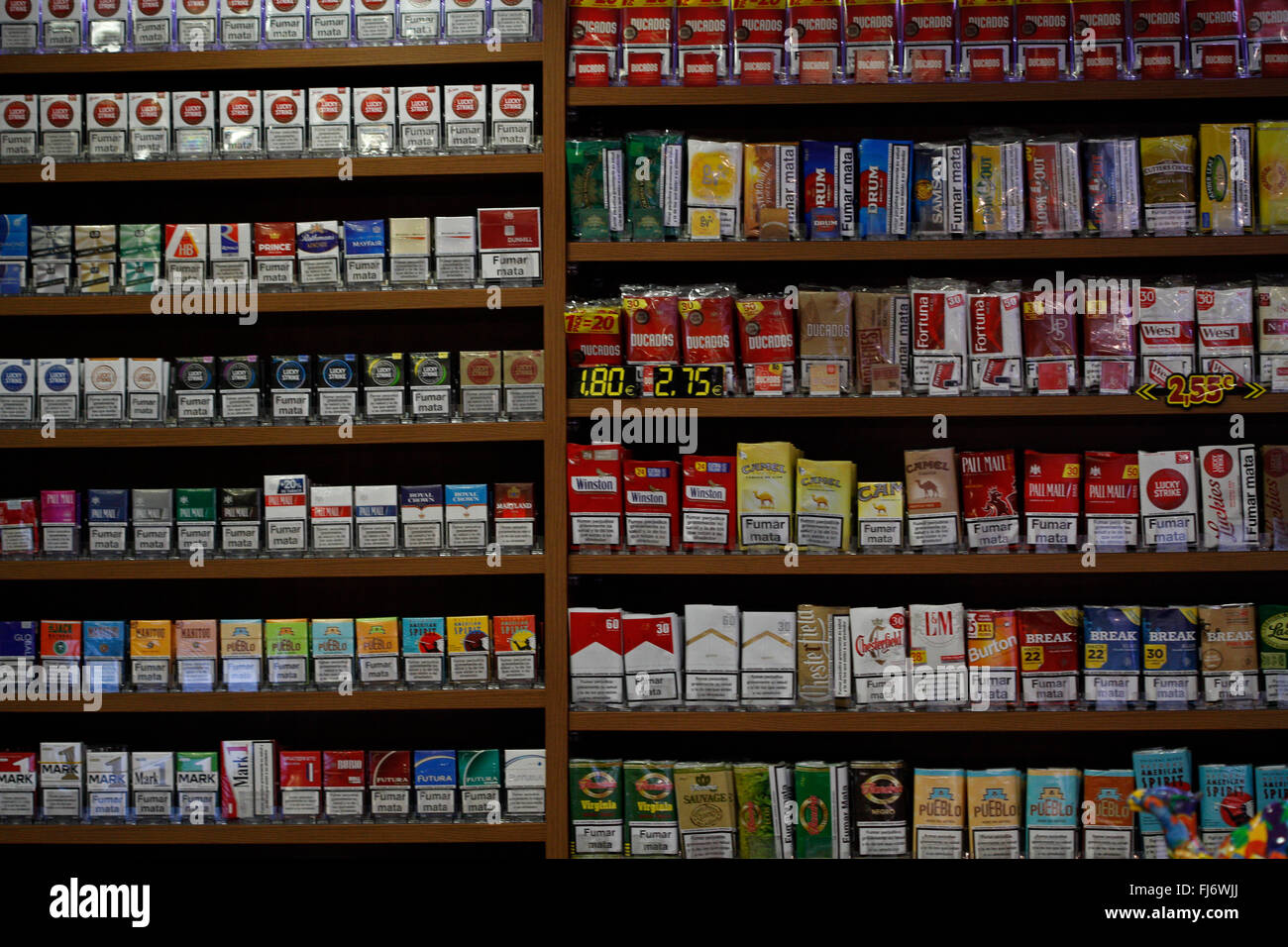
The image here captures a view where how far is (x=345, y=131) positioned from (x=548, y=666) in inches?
62.1

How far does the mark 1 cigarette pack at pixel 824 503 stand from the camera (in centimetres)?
295

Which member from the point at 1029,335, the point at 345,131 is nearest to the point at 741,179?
the point at 1029,335

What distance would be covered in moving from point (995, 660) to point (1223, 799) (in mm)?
686

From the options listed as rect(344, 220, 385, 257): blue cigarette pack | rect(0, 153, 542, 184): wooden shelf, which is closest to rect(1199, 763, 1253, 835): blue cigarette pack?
rect(0, 153, 542, 184): wooden shelf

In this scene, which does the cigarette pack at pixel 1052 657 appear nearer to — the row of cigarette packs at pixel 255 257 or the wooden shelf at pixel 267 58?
the row of cigarette packs at pixel 255 257

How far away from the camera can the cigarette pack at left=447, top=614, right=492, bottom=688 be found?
2.98 metres

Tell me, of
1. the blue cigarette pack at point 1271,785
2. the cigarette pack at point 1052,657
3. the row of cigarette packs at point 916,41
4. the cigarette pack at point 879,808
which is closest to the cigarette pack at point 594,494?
the cigarette pack at point 879,808

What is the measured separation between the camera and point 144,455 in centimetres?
338

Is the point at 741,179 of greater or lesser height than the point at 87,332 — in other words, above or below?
above

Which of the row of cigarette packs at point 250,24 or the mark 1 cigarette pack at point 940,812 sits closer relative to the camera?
the mark 1 cigarette pack at point 940,812

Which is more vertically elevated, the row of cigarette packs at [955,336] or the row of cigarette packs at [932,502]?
the row of cigarette packs at [955,336]

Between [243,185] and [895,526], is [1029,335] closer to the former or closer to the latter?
[895,526]

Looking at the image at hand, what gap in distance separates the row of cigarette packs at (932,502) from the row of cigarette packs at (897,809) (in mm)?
592
